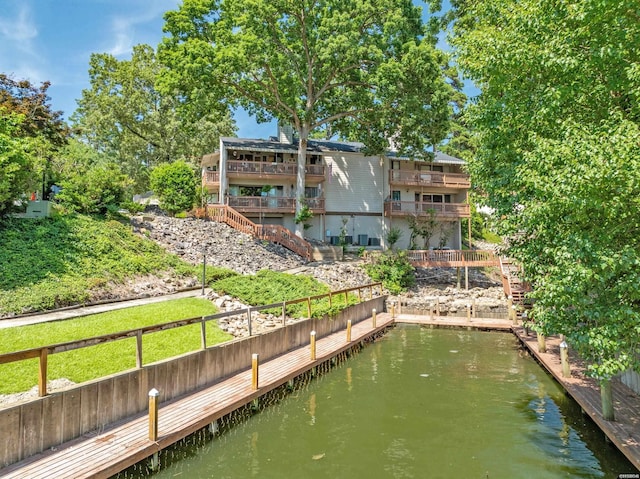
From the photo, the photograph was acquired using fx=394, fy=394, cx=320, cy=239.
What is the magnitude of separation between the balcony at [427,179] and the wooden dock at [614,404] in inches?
863

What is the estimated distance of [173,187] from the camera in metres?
29.4

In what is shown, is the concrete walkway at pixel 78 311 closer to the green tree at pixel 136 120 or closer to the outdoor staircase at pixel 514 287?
the outdoor staircase at pixel 514 287

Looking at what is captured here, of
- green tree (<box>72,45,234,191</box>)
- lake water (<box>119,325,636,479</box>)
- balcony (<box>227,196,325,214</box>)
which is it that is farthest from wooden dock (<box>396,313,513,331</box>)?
green tree (<box>72,45,234,191</box>)

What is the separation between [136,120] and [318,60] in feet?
82.3

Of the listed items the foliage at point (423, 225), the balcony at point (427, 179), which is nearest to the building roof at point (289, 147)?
the balcony at point (427, 179)

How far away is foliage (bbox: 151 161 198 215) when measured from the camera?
2923 centimetres

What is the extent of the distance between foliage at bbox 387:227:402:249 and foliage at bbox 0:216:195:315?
17.9 meters

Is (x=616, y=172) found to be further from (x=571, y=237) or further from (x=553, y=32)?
(x=553, y=32)

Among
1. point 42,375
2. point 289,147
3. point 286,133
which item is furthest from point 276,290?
point 286,133

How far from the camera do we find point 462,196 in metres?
36.7

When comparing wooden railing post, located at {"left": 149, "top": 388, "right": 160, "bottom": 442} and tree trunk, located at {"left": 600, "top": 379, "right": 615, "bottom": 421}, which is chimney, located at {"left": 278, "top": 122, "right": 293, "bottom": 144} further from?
tree trunk, located at {"left": 600, "top": 379, "right": 615, "bottom": 421}

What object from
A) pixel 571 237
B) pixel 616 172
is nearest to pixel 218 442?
pixel 571 237

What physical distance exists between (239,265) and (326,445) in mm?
15185

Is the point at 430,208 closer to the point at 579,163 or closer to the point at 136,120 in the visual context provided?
the point at 579,163
